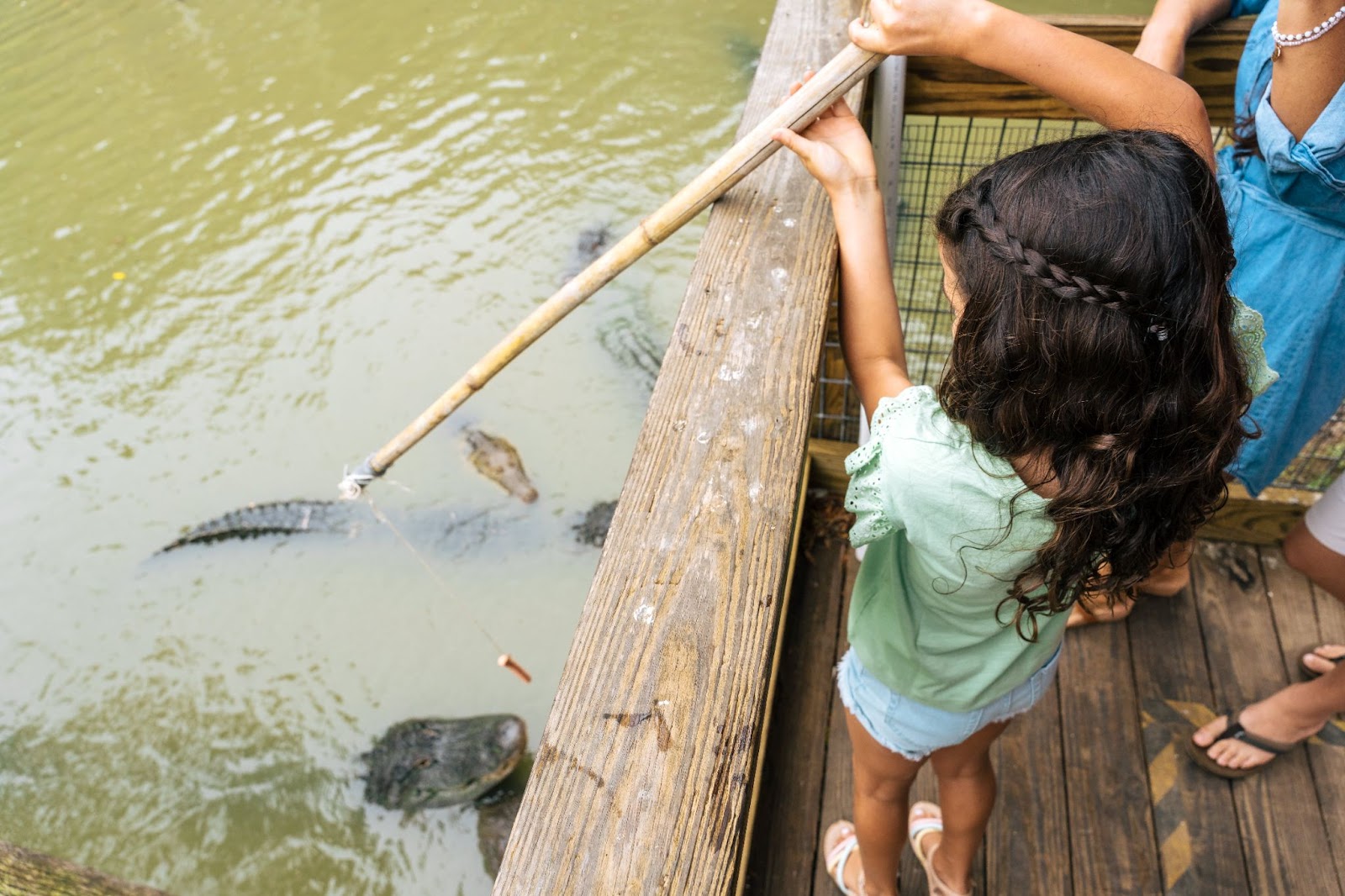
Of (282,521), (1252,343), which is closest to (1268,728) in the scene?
(1252,343)

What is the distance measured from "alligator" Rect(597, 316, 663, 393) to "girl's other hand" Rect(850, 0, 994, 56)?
313 cm

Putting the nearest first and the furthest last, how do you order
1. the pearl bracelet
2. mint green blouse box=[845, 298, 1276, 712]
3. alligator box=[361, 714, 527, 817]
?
1. mint green blouse box=[845, 298, 1276, 712]
2. the pearl bracelet
3. alligator box=[361, 714, 527, 817]

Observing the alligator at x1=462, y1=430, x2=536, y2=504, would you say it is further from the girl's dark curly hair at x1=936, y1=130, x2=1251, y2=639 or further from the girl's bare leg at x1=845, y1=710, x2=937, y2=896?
the girl's dark curly hair at x1=936, y1=130, x2=1251, y2=639

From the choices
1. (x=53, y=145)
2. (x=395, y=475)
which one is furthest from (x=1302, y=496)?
(x=53, y=145)

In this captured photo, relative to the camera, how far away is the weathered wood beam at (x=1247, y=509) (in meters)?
2.09

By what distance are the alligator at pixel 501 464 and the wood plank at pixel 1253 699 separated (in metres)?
2.79

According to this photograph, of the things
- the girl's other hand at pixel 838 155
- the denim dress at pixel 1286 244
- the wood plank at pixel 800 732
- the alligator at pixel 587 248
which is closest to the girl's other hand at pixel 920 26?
the girl's other hand at pixel 838 155

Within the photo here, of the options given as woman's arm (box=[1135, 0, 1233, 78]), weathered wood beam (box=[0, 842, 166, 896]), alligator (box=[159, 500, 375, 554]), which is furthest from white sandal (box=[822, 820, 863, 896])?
alligator (box=[159, 500, 375, 554])

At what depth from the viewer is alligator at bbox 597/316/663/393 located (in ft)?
14.1

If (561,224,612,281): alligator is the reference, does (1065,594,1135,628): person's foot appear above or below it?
above

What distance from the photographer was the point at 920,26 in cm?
106

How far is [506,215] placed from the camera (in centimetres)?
512

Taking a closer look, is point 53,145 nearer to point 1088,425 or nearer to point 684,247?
point 684,247

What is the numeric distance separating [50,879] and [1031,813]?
8.25 ft
